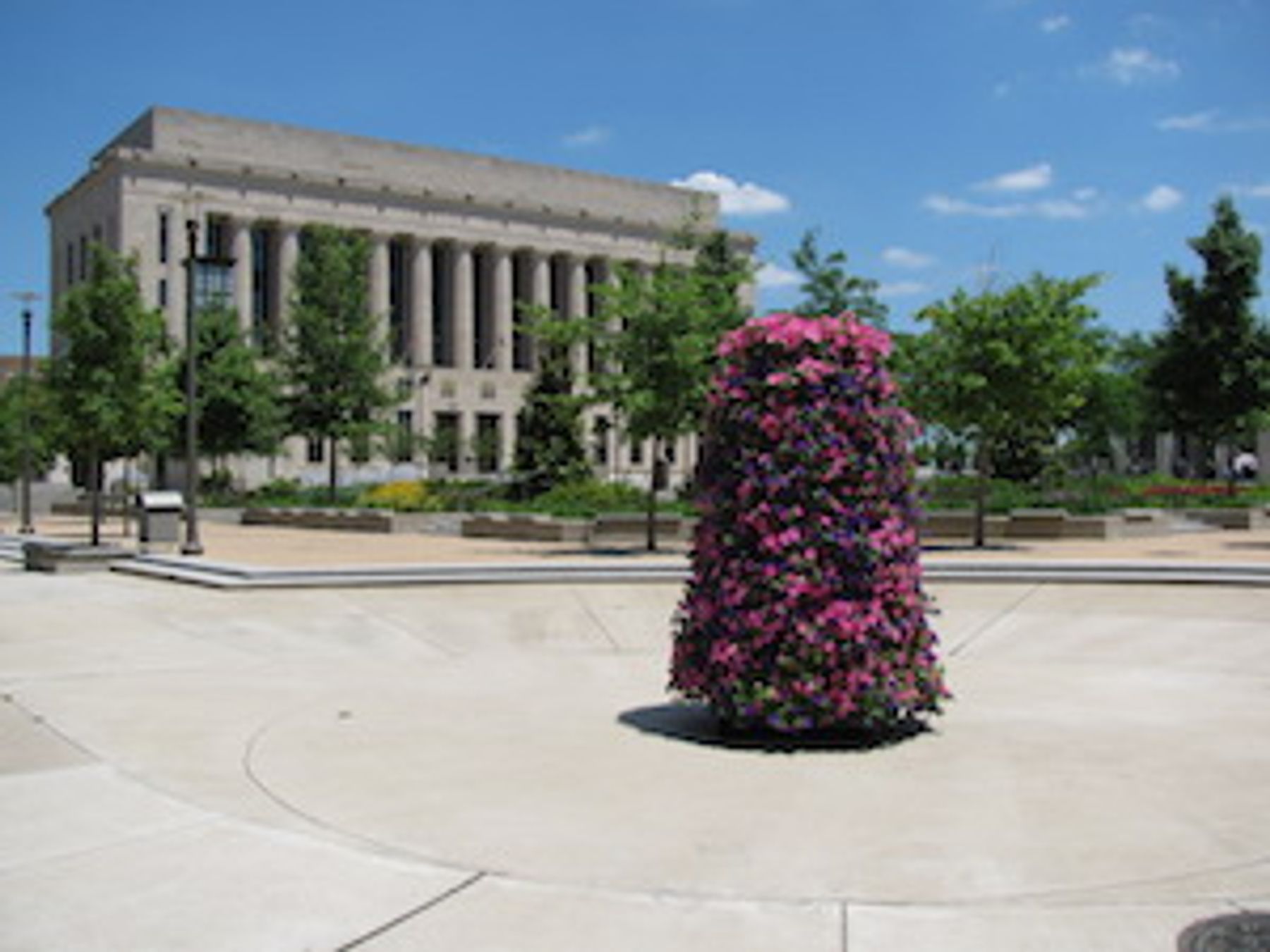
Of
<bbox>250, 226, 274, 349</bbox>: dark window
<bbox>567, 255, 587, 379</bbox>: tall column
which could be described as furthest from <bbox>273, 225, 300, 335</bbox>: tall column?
<bbox>567, 255, 587, 379</bbox>: tall column

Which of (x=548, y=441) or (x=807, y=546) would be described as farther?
(x=548, y=441)

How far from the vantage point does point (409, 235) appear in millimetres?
82188

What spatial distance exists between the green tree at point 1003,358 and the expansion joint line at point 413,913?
2013 cm

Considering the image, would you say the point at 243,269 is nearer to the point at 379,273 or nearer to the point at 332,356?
the point at 379,273

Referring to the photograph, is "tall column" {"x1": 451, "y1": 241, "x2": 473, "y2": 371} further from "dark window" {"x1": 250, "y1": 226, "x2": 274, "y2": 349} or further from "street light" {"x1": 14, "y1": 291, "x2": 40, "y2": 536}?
"street light" {"x1": 14, "y1": 291, "x2": 40, "y2": 536}

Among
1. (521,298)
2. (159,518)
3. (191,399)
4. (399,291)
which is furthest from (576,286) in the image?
(191,399)

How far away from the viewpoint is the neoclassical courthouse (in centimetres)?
7206

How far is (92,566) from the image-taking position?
848 inches

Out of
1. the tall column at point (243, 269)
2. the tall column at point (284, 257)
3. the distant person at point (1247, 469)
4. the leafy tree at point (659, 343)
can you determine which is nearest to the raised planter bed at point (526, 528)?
the leafy tree at point (659, 343)

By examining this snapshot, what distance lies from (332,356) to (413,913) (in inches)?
1787

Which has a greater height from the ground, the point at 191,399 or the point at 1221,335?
the point at 1221,335

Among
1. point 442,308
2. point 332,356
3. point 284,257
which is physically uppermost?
point 284,257

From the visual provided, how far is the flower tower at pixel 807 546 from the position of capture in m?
7.69

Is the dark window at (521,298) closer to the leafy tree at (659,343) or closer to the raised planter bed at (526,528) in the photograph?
the raised planter bed at (526,528)
